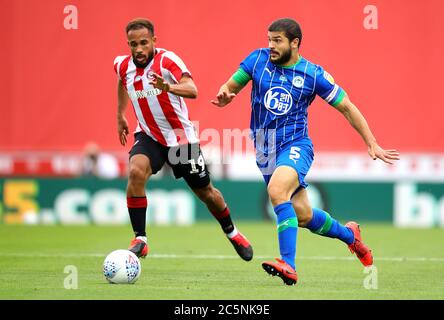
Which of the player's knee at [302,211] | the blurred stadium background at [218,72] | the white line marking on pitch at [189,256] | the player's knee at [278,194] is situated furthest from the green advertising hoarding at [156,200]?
the player's knee at [278,194]

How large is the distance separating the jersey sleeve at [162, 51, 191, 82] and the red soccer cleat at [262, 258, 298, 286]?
2317 millimetres

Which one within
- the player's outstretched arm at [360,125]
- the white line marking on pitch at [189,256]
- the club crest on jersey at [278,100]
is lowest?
the white line marking on pitch at [189,256]

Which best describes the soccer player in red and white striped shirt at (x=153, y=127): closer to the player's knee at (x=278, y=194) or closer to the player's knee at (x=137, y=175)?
the player's knee at (x=137, y=175)

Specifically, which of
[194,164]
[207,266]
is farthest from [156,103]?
[207,266]

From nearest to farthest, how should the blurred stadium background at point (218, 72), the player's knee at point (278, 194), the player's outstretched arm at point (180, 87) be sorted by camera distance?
the player's knee at point (278, 194)
the player's outstretched arm at point (180, 87)
the blurred stadium background at point (218, 72)

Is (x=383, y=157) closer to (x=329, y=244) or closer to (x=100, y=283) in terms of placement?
(x=100, y=283)

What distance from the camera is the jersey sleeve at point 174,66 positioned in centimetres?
1009

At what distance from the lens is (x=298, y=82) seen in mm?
9664

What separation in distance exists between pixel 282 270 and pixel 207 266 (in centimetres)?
258

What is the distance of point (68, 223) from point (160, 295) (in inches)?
476

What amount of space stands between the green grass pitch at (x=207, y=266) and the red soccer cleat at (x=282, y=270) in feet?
0.31

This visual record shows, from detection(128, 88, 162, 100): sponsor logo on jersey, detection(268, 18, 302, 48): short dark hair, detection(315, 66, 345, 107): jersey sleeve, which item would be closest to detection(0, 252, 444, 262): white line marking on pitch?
detection(128, 88, 162, 100): sponsor logo on jersey

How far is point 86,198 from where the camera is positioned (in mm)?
20234

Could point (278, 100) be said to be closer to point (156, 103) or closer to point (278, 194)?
point (278, 194)
